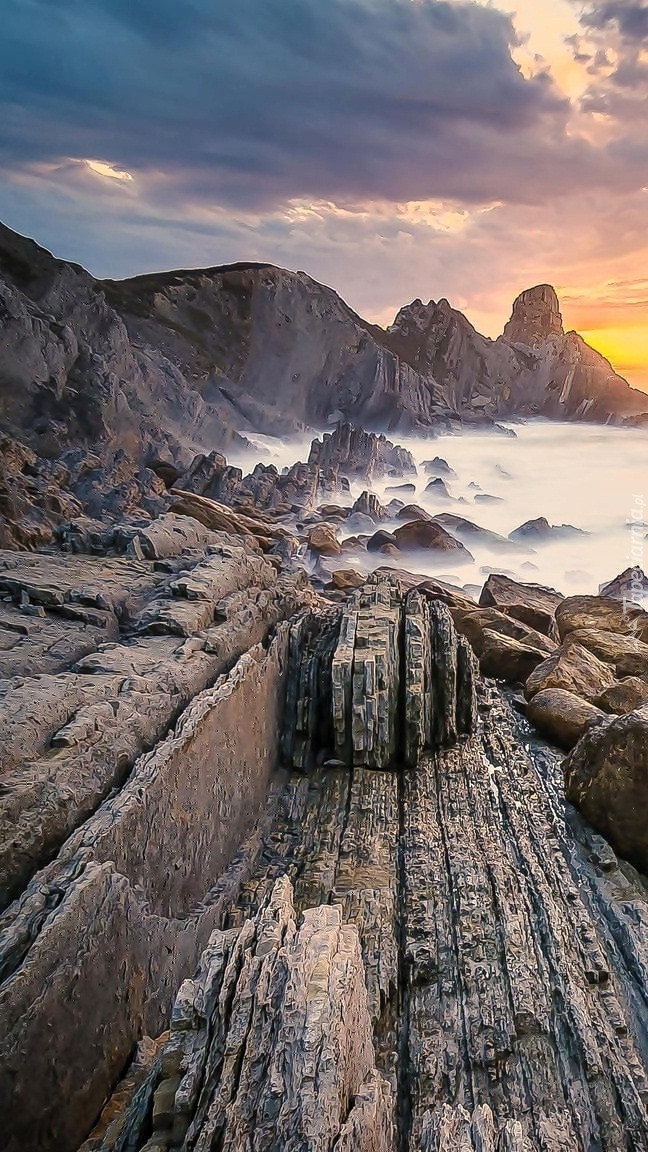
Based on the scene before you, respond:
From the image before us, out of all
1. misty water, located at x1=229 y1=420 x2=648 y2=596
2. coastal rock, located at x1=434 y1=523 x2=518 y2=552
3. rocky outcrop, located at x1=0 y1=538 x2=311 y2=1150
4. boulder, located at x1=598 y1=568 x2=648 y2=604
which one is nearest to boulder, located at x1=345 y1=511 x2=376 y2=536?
misty water, located at x1=229 y1=420 x2=648 y2=596

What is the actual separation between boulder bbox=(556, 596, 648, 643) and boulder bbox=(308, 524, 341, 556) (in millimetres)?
7608

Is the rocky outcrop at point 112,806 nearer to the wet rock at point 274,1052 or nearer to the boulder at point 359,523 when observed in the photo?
the wet rock at point 274,1052

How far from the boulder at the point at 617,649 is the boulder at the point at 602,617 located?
0.47m

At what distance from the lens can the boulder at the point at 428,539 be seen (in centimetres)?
1845

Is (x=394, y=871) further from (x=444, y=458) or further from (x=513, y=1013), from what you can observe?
(x=444, y=458)

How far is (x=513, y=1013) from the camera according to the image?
127 inches

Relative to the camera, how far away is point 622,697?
6.29m

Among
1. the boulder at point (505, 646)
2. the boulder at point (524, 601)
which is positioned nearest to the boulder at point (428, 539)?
the boulder at point (524, 601)

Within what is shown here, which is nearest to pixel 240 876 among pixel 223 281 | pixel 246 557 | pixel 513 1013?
pixel 513 1013

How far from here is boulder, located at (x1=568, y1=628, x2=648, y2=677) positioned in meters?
Result: 7.57

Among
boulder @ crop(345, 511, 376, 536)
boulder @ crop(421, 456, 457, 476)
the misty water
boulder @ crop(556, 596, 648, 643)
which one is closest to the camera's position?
boulder @ crop(556, 596, 648, 643)

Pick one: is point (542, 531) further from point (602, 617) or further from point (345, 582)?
point (602, 617)

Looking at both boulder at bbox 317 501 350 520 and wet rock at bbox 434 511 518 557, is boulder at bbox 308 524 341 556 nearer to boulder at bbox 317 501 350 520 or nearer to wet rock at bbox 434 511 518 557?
boulder at bbox 317 501 350 520

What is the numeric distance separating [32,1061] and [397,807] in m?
2.76
